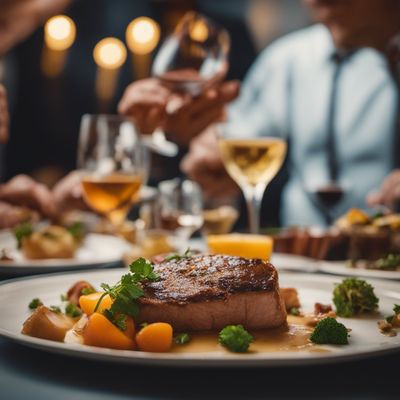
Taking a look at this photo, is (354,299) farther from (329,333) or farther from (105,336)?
(105,336)

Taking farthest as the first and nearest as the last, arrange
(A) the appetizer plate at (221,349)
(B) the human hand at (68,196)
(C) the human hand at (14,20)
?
(C) the human hand at (14,20) → (B) the human hand at (68,196) → (A) the appetizer plate at (221,349)

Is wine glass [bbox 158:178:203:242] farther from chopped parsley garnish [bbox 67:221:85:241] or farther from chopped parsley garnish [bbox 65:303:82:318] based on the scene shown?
chopped parsley garnish [bbox 65:303:82:318]

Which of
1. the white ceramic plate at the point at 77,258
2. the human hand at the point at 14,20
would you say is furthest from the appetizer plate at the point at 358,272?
the human hand at the point at 14,20

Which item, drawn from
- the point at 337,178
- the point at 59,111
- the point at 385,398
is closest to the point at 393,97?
the point at 337,178

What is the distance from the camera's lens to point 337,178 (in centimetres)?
521

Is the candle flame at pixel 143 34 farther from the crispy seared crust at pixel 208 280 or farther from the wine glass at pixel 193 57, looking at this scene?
the crispy seared crust at pixel 208 280

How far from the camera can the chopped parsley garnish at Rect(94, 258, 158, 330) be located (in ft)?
3.06

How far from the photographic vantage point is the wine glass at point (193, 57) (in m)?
2.11

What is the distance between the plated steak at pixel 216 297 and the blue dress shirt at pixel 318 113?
3805 millimetres

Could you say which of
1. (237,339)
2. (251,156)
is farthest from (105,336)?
(251,156)

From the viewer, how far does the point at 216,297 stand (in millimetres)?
1008

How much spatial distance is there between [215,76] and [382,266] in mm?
832

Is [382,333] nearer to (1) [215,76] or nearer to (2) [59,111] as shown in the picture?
(1) [215,76]

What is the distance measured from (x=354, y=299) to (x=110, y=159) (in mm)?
1210
